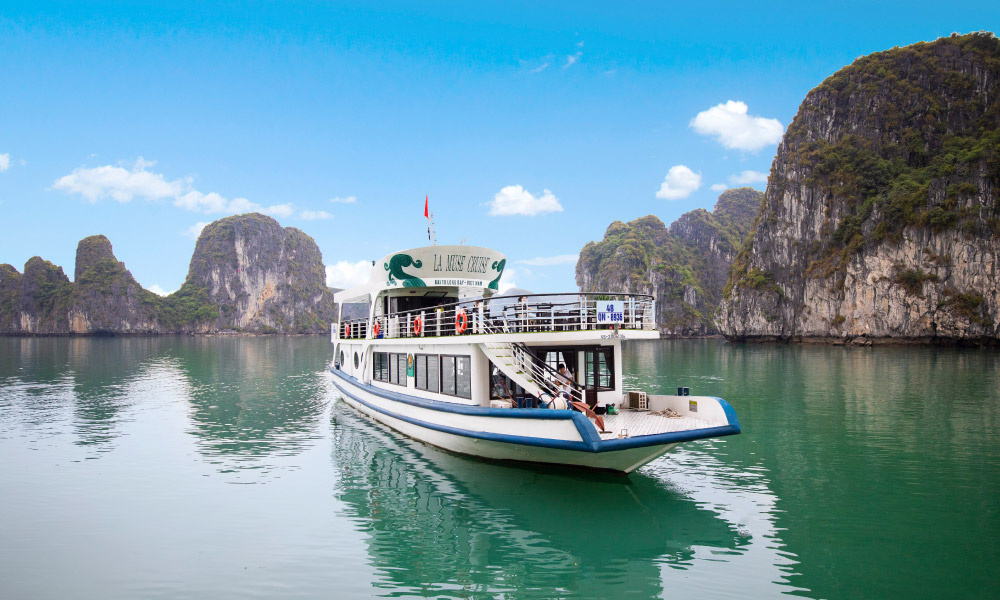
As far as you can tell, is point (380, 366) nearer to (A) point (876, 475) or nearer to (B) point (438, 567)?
(B) point (438, 567)

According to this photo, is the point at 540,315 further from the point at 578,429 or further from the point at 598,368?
the point at 578,429

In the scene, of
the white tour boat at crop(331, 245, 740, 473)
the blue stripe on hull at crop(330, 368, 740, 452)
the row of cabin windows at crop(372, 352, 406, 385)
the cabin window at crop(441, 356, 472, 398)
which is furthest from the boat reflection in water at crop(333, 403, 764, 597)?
the row of cabin windows at crop(372, 352, 406, 385)

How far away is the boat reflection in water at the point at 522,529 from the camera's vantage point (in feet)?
27.6

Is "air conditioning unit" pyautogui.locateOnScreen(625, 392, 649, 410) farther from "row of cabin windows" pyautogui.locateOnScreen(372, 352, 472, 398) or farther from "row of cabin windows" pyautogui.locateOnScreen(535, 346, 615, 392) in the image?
"row of cabin windows" pyautogui.locateOnScreen(372, 352, 472, 398)

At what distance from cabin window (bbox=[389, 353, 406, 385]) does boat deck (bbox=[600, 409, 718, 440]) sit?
7059 mm

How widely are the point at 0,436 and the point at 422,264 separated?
49.0 ft

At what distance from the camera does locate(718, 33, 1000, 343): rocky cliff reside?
72062 mm

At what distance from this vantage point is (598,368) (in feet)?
47.2

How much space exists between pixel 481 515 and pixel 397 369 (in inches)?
331

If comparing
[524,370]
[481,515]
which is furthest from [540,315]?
[481,515]

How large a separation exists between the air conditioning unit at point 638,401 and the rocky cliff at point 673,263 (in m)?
118

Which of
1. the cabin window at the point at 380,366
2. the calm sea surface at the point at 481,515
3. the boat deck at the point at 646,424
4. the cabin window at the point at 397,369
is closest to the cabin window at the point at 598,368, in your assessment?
the boat deck at the point at 646,424

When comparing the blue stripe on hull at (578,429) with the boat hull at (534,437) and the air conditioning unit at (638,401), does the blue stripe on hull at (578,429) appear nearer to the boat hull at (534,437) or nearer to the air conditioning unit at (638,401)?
the boat hull at (534,437)

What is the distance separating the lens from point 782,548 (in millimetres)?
9320
